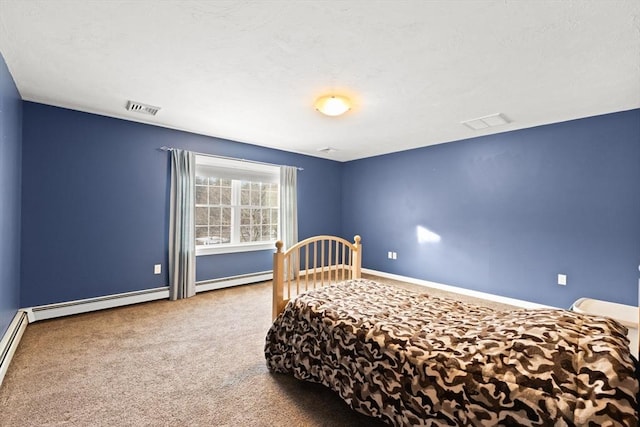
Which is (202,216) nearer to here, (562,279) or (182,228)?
(182,228)

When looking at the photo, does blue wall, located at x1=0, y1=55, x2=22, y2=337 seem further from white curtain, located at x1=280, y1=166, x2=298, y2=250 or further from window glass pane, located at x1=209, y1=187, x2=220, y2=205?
white curtain, located at x1=280, y1=166, x2=298, y2=250

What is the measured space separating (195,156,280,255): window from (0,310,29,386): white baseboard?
5.87 ft

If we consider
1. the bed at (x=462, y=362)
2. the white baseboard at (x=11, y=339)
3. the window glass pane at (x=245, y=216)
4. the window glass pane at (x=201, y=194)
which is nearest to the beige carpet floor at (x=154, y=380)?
the white baseboard at (x=11, y=339)

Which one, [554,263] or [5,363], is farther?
[554,263]

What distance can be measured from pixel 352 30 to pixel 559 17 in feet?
3.76

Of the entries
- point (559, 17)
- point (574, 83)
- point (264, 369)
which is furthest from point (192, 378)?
point (574, 83)

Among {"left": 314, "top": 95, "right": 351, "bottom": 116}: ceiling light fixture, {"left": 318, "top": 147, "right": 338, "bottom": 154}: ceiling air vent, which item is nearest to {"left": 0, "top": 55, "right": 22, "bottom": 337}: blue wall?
{"left": 314, "top": 95, "right": 351, "bottom": 116}: ceiling light fixture

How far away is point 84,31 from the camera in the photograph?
180cm

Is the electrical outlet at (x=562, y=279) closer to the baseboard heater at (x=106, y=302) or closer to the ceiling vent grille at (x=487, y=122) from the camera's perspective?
the ceiling vent grille at (x=487, y=122)

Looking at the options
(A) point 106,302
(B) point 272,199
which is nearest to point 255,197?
(B) point 272,199

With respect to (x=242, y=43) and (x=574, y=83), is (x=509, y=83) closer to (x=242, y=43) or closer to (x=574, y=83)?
(x=574, y=83)

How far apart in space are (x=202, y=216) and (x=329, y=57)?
3.02m

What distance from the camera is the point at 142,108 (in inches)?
122

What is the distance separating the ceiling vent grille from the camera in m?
3.27
